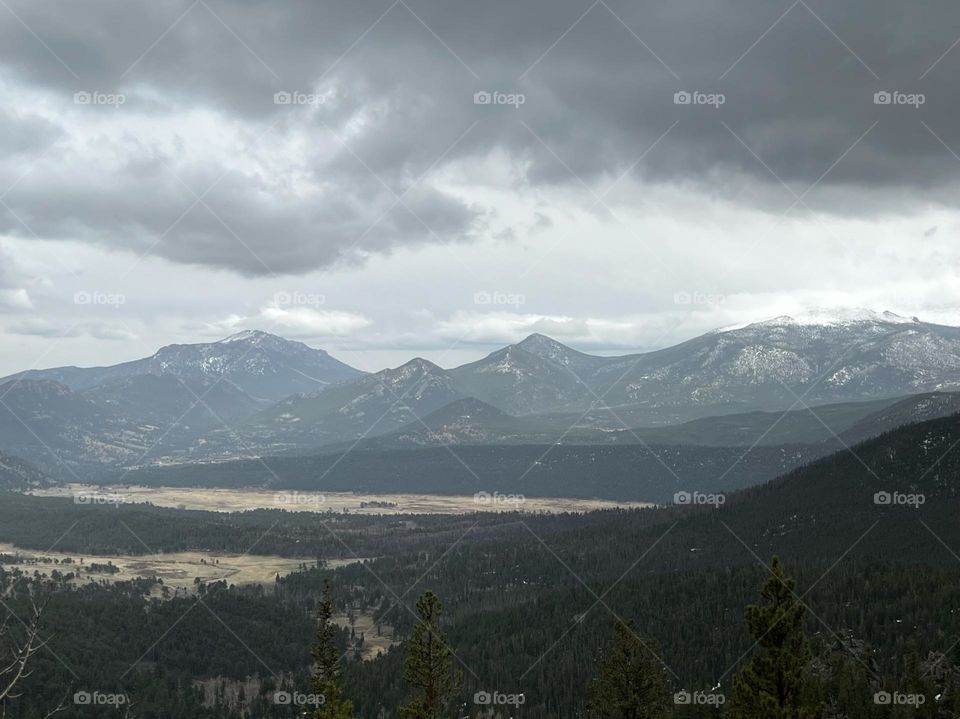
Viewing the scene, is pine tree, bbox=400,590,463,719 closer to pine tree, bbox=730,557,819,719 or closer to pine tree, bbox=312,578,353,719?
pine tree, bbox=312,578,353,719

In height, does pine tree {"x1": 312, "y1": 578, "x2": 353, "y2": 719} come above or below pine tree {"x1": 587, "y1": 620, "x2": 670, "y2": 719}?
above

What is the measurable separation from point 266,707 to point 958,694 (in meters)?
140

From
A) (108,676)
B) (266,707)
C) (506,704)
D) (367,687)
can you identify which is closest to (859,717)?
(506,704)

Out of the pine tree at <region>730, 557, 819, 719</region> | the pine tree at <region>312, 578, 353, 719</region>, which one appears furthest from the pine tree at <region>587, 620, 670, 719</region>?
the pine tree at <region>312, 578, 353, 719</region>

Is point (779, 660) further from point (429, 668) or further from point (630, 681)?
point (630, 681)

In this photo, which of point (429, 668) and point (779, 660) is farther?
point (429, 668)

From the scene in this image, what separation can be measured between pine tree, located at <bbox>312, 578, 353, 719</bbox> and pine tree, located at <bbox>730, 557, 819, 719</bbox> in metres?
26.9

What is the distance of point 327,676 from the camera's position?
61562mm

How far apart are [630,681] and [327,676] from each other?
93.9 ft

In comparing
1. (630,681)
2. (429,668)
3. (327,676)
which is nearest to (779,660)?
(429,668)

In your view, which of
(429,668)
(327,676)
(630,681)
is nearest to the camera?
(327,676)

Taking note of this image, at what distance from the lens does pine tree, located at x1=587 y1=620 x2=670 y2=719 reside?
73.4m

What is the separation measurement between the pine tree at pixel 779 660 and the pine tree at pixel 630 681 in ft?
75.5

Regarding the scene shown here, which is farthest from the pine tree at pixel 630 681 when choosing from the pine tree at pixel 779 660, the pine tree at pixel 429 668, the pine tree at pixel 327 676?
the pine tree at pixel 327 676
